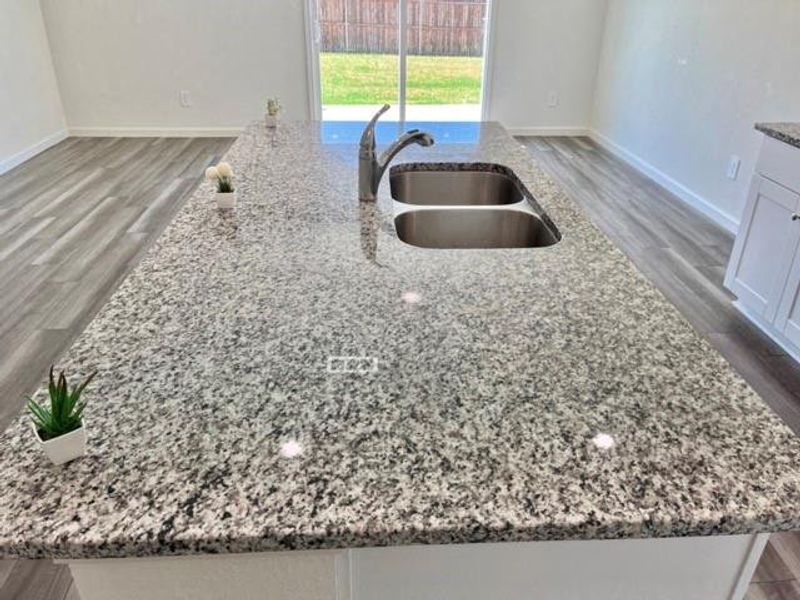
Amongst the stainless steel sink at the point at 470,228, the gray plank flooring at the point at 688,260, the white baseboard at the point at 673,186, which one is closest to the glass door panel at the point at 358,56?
the gray plank flooring at the point at 688,260

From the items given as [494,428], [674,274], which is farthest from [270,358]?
[674,274]

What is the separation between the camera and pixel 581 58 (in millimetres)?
5781

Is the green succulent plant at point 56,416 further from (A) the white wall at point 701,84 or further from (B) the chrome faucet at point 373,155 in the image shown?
(A) the white wall at point 701,84

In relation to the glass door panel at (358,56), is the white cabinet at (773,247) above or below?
below

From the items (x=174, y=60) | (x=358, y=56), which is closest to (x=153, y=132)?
(x=174, y=60)

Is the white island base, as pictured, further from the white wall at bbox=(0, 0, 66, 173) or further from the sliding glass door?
the sliding glass door

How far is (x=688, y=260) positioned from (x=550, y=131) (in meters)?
3.12

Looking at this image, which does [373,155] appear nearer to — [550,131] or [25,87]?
[25,87]

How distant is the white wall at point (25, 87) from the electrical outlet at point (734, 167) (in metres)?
5.41

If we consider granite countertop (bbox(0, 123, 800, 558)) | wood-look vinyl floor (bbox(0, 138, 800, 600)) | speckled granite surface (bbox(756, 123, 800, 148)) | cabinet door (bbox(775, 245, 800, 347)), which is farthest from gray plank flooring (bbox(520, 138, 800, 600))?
granite countertop (bbox(0, 123, 800, 558))

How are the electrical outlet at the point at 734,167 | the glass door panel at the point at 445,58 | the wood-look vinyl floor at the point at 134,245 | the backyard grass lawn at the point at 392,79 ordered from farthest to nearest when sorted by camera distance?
1. the backyard grass lawn at the point at 392,79
2. the glass door panel at the point at 445,58
3. the electrical outlet at the point at 734,167
4. the wood-look vinyl floor at the point at 134,245

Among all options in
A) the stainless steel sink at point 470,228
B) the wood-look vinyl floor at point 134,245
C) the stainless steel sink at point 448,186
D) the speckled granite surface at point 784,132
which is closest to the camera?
the stainless steel sink at point 470,228

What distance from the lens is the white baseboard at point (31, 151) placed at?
464 cm

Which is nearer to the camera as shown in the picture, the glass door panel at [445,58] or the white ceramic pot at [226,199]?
the white ceramic pot at [226,199]
